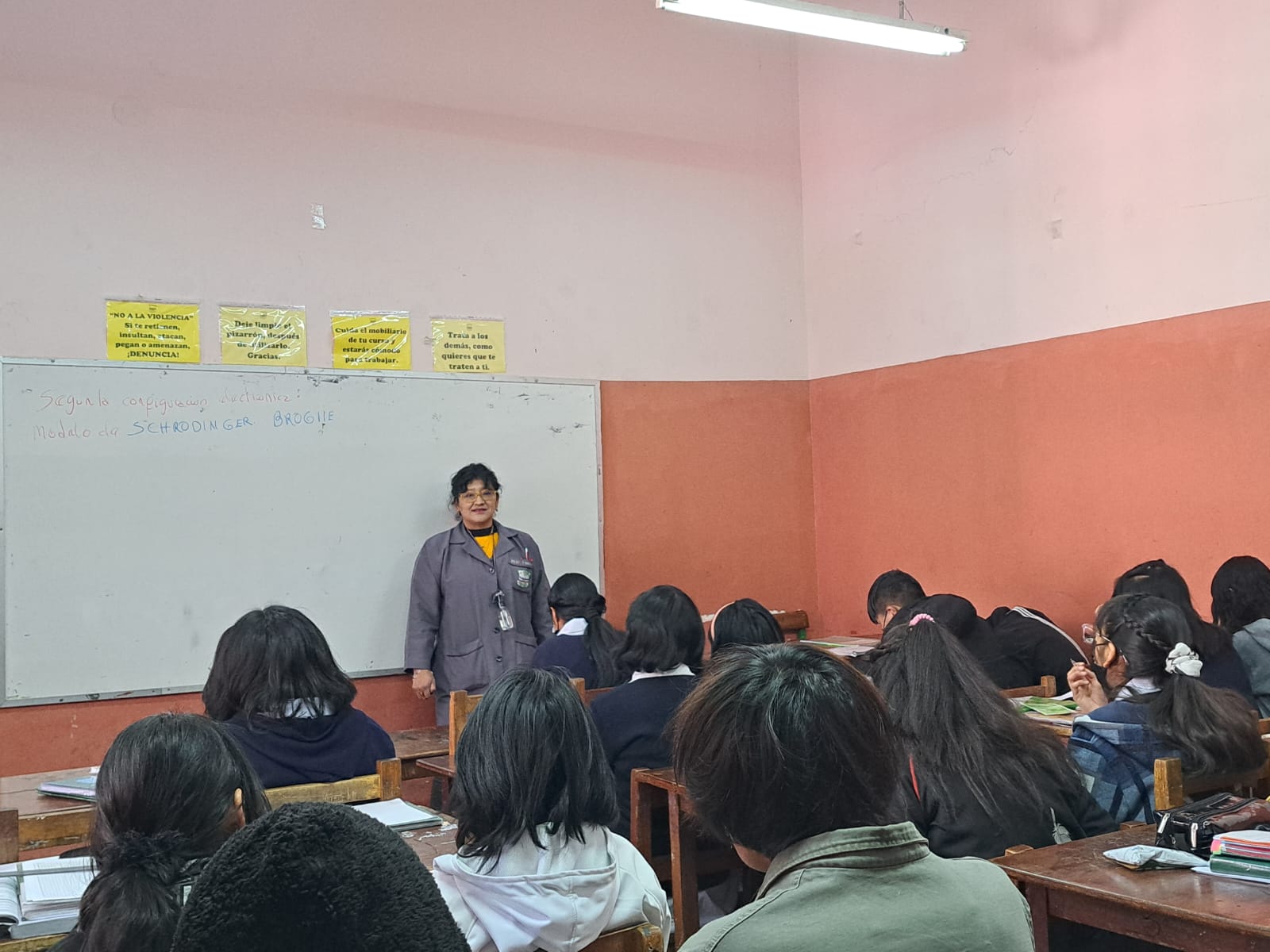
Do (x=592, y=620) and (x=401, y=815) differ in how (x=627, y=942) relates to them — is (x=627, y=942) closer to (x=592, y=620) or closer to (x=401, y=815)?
(x=401, y=815)

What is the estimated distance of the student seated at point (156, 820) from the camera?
1254 mm

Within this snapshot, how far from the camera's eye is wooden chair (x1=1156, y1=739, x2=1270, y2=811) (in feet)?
7.39

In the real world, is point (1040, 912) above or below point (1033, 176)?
below

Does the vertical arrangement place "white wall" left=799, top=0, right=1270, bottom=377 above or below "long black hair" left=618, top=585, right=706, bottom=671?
above

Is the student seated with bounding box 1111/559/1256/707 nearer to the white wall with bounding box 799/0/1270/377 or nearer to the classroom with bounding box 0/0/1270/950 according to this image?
the classroom with bounding box 0/0/1270/950

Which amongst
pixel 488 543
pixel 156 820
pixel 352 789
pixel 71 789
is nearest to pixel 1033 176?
pixel 488 543

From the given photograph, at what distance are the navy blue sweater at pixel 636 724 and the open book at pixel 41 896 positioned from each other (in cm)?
132

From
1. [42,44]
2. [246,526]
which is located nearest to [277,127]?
[42,44]

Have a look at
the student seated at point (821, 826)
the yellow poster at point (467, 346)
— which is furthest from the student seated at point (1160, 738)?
the yellow poster at point (467, 346)

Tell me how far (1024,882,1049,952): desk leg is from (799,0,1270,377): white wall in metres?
2.91

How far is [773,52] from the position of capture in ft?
20.3

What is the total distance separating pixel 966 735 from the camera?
2246 millimetres

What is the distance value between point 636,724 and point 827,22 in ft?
8.84

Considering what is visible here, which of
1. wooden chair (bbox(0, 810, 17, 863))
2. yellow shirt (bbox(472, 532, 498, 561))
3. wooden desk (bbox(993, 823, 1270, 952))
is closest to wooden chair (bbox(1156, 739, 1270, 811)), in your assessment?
wooden desk (bbox(993, 823, 1270, 952))
